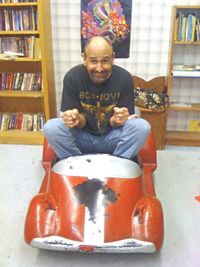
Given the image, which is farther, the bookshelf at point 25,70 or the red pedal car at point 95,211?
the bookshelf at point 25,70

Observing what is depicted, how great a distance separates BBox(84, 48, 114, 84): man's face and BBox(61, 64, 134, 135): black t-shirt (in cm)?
12

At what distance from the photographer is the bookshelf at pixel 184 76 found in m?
2.25

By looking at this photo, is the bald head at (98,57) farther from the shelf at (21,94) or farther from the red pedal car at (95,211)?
the shelf at (21,94)

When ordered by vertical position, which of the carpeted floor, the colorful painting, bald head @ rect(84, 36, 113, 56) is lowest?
the carpeted floor

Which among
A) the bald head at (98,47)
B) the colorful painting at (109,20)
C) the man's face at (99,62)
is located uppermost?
the colorful painting at (109,20)

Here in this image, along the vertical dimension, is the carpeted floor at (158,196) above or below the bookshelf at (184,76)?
below

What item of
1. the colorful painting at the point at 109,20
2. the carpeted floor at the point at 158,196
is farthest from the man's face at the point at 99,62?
the colorful painting at the point at 109,20

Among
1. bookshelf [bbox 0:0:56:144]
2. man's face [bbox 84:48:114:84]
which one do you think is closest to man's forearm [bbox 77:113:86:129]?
man's face [bbox 84:48:114:84]

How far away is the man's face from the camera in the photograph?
1.48 metres

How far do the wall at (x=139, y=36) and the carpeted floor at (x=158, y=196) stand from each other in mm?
771

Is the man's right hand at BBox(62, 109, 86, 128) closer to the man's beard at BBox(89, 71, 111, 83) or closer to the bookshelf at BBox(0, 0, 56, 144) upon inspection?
the man's beard at BBox(89, 71, 111, 83)

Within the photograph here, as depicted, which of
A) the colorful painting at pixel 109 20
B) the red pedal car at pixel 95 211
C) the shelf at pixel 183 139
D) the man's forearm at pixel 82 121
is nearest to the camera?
the red pedal car at pixel 95 211

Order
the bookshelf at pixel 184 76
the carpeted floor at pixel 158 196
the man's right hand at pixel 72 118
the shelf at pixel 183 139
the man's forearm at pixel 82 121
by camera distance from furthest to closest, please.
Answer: the shelf at pixel 183 139 → the bookshelf at pixel 184 76 → the man's forearm at pixel 82 121 → the man's right hand at pixel 72 118 → the carpeted floor at pixel 158 196

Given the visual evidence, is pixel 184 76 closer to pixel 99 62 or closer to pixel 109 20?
pixel 109 20
